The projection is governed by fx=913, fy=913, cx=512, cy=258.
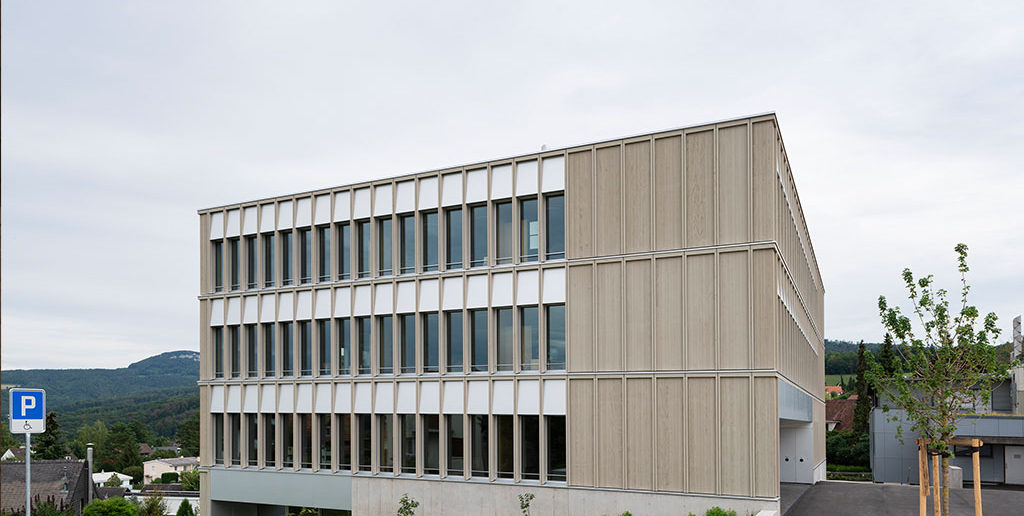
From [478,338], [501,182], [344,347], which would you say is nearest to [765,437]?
[478,338]

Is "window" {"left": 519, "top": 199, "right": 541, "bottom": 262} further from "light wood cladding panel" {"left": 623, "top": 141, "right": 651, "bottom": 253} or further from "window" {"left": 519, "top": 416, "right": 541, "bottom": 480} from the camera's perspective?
"window" {"left": 519, "top": 416, "right": 541, "bottom": 480}

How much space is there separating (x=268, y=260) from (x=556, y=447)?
50.2 ft

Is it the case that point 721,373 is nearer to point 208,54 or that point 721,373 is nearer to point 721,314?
point 721,314

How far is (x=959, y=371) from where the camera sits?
20781 millimetres

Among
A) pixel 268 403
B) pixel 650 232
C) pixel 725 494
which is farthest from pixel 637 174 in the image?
pixel 268 403

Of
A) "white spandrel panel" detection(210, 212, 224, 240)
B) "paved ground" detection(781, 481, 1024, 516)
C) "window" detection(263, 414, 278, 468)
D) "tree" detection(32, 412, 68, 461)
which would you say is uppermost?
"white spandrel panel" detection(210, 212, 224, 240)

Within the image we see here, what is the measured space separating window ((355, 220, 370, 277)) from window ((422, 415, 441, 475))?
6.20 metres

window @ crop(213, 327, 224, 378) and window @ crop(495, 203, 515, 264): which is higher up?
window @ crop(495, 203, 515, 264)

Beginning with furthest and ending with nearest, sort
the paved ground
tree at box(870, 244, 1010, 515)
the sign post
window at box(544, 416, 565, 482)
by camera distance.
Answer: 1. the paved ground
2. window at box(544, 416, 565, 482)
3. tree at box(870, 244, 1010, 515)
4. the sign post

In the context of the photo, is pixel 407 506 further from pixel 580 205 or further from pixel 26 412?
pixel 26 412

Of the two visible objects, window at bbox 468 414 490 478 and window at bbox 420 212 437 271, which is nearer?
window at bbox 468 414 490 478

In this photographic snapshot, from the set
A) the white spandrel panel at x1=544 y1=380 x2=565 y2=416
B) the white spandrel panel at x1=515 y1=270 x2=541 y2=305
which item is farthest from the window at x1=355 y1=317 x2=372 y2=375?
the white spandrel panel at x1=544 y1=380 x2=565 y2=416

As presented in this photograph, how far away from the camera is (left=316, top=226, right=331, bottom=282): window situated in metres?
35.4

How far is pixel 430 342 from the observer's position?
32406mm
